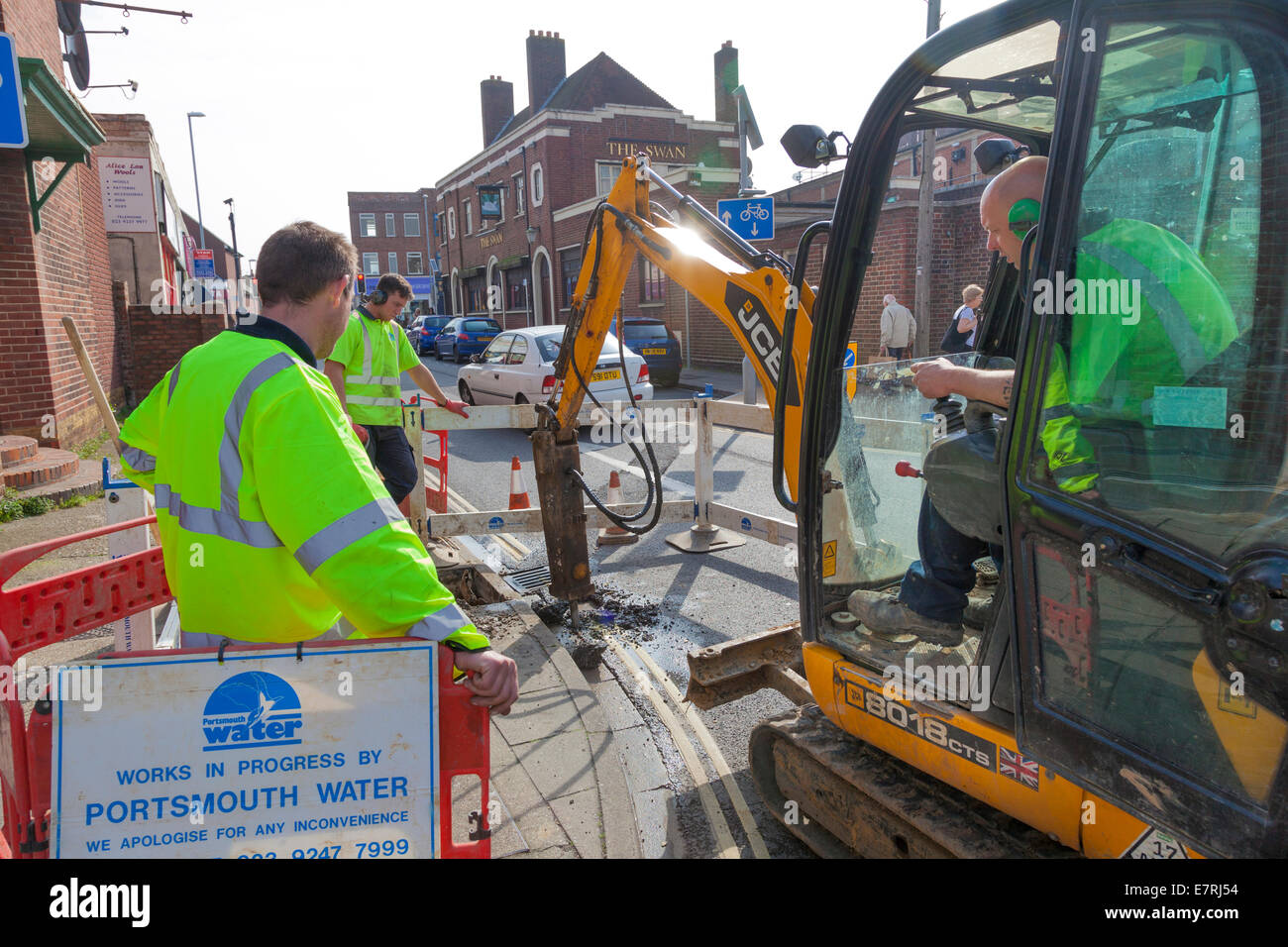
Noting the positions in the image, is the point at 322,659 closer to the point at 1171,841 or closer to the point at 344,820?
the point at 344,820

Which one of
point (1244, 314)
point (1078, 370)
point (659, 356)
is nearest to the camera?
point (1244, 314)

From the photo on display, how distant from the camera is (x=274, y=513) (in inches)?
75.0

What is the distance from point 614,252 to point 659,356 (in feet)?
46.1

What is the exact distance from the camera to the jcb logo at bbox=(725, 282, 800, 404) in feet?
11.6

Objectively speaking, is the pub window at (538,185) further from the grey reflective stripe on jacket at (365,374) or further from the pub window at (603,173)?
the grey reflective stripe on jacket at (365,374)

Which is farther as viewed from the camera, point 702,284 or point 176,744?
point 702,284

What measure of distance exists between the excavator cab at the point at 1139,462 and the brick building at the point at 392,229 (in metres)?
75.6

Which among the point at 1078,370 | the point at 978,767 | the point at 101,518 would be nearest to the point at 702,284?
the point at 1078,370

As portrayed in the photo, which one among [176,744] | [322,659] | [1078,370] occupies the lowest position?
[176,744]

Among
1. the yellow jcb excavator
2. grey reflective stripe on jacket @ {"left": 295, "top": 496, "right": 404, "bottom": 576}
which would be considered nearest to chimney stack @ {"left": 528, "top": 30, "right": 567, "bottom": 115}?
the yellow jcb excavator

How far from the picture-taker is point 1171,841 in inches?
73.5

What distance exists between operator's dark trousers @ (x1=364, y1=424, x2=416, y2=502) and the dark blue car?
484 inches

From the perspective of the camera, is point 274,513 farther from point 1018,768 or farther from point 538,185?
point 538,185

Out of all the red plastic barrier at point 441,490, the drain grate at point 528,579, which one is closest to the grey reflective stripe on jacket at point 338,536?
the drain grate at point 528,579
